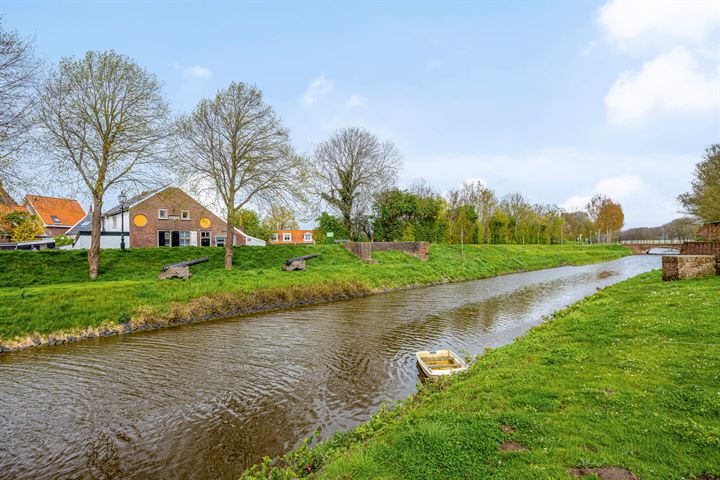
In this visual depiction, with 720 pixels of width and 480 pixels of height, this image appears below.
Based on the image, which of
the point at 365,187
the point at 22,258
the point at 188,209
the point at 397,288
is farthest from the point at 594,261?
the point at 22,258

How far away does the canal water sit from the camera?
6.24 metres

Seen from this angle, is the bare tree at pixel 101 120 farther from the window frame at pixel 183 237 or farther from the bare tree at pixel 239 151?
the window frame at pixel 183 237

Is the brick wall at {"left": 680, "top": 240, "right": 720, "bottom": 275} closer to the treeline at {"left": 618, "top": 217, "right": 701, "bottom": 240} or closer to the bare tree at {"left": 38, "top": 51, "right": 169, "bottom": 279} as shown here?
the bare tree at {"left": 38, "top": 51, "right": 169, "bottom": 279}

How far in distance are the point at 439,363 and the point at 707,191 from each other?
35.0 m

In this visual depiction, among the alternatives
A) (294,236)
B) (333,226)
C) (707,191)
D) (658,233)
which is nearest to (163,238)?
(333,226)

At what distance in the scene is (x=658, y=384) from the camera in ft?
17.1

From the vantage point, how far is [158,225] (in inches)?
1280

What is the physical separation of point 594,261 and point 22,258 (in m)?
59.3

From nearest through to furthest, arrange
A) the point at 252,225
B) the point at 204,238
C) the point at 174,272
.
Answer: the point at 174,272 < the point at 204,238 < the point at 252,225

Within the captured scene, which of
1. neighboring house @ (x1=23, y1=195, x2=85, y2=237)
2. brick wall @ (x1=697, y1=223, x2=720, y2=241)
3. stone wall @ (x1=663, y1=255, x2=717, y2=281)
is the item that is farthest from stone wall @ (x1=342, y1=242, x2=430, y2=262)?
neighboring house @ (x1=23, y1=195, x2=85, y2=237)

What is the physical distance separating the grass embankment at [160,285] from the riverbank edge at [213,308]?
44mm

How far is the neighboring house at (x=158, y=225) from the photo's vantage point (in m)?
30.9

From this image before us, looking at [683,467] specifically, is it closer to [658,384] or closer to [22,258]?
[658,384]

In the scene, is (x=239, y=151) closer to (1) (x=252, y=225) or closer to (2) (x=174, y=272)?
(2) (x=174, y=272)
